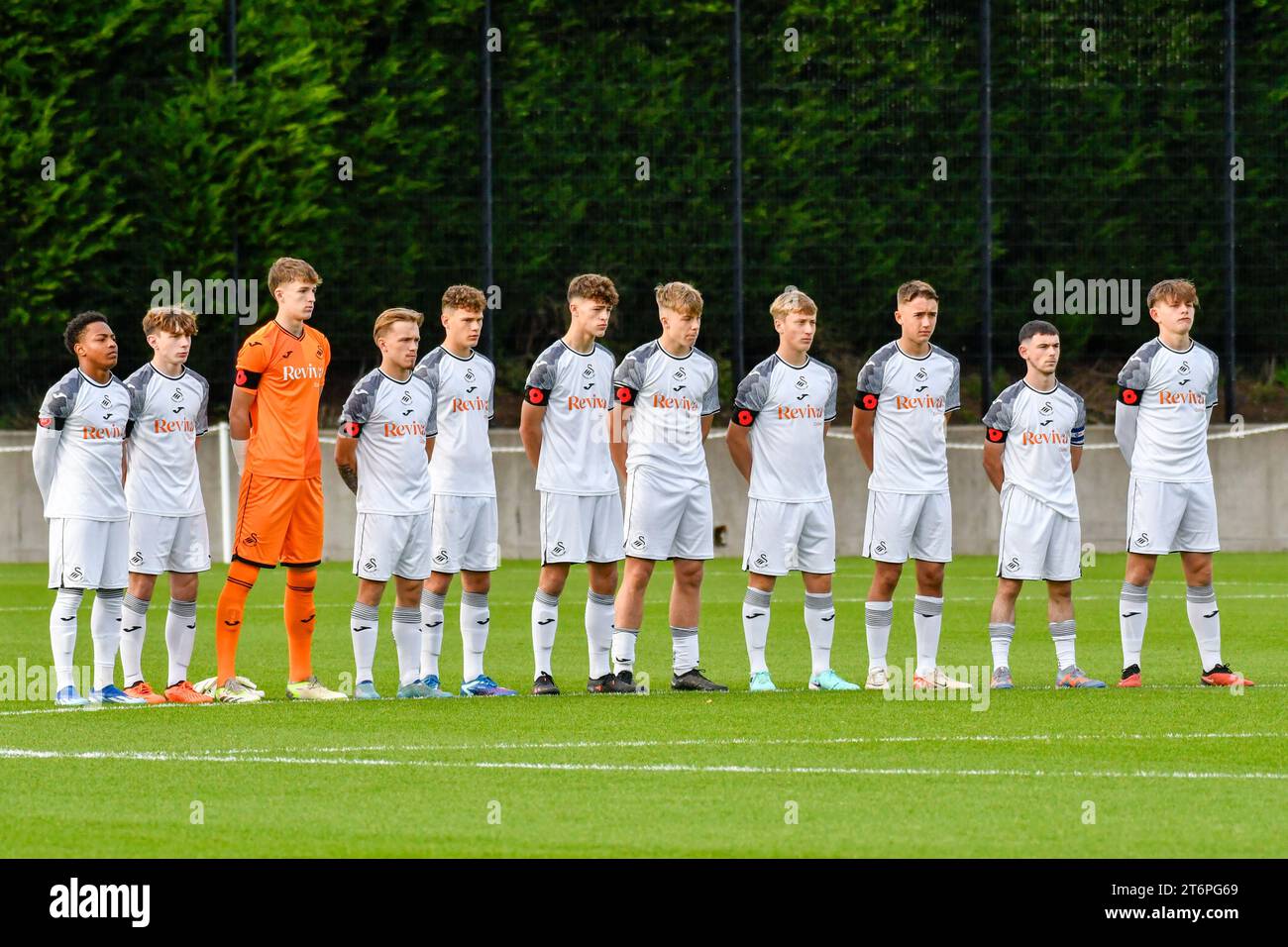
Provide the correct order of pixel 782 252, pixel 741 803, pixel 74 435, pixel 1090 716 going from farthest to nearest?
pixel 782 252, pixel 74 435, pixel 1090 716, pixel 741 803

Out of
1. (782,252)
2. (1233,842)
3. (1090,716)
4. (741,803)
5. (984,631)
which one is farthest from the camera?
→ (782,252)

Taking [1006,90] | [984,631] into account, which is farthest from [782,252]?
[984,631]

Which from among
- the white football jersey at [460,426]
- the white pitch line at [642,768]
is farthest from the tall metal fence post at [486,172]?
the white pitch line at [642,768]

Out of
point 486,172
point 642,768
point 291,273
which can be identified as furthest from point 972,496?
point 642,768

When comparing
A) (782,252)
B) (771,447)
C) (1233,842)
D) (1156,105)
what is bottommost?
(1233,842)

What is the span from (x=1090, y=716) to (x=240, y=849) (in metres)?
4.66

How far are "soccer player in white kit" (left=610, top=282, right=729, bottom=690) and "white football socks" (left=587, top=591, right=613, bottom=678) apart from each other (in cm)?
5

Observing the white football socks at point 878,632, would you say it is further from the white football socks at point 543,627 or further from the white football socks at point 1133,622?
the white football socks at point 543,627

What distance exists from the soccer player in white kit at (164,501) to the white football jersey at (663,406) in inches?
91.4

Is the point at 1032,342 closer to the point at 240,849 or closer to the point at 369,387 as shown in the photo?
the point at 369,387

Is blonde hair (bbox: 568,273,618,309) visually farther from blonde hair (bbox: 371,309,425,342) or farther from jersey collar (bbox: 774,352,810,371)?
jersey collar (bbox: 774,352,810,371)

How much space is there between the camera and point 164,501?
11930mm

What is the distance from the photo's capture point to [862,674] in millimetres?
13023

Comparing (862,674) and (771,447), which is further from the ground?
(771,447)
